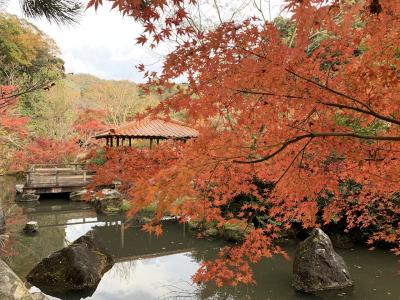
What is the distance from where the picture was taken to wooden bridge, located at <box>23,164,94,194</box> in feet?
53.3

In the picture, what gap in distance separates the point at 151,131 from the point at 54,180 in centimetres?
608

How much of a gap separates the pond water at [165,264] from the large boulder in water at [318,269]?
18 cm

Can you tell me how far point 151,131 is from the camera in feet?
47.9

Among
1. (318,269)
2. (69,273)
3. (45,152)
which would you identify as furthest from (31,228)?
(45,152)

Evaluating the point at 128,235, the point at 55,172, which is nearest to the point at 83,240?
the point at 128,235

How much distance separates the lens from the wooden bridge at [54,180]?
640 inches

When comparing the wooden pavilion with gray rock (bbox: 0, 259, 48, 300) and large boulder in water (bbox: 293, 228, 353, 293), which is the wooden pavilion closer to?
large boulder in water (bbox: 293, 228, 353, 293)

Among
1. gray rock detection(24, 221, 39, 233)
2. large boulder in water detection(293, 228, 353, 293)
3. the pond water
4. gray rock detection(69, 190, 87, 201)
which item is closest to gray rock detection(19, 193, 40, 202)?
gray rock detection(69, 190, 87, 201)

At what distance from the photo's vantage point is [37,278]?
7035 millimetres

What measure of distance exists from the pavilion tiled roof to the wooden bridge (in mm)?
3359

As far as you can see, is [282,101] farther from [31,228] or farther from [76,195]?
[76,195]

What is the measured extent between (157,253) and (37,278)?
125 inches

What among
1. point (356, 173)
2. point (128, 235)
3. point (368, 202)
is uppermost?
point (356, 173)

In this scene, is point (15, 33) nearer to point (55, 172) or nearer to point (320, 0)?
point (55, 172)
